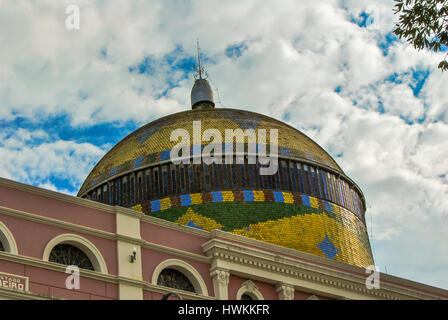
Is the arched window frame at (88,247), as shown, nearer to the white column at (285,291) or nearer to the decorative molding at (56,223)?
the decorative molding at (56,223)

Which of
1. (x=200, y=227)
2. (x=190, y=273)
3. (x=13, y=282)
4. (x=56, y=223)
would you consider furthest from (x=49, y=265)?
(x=200, y=227)

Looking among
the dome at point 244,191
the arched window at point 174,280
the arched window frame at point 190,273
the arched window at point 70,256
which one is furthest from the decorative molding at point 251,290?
the dome at point 244,191

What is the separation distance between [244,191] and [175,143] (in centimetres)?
381

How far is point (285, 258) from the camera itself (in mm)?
24141

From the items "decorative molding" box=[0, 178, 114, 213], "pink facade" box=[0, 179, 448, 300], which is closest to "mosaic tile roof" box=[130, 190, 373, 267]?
"pink facade" box=[0, 179, 448, 300]

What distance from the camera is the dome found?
2928 centimetres

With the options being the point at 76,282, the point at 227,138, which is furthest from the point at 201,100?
the point at 76,282

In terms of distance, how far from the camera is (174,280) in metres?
22.3

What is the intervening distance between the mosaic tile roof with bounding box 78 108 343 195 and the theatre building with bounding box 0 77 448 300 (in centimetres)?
8

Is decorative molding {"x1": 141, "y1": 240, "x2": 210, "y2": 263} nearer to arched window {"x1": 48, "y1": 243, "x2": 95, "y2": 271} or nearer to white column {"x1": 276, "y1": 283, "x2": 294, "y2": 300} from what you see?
arched window {"x1": 48, "y1": 243, "x2": 95, "y2": 271}

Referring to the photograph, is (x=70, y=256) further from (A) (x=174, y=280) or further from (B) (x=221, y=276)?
(B) (x=221, y=276)

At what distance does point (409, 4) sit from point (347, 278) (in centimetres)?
1282

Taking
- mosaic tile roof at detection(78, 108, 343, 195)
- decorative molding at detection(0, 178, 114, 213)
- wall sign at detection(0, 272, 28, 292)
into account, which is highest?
mosaic tile roof at detection(78, 108, 343, 195)
